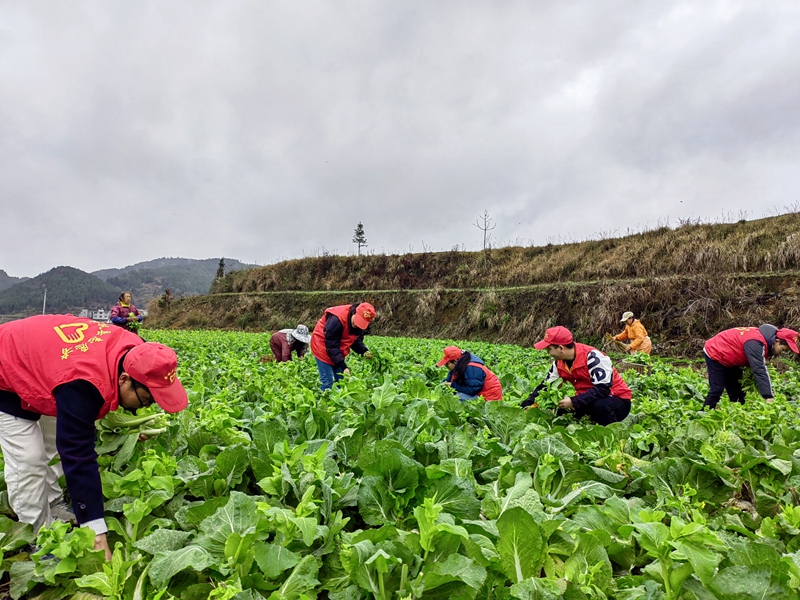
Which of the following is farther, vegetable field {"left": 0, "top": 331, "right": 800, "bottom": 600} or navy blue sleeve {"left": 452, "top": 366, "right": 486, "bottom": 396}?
navy blue sleeve {"left": 452, "top": 366, "right": 486, "bottom": 396}

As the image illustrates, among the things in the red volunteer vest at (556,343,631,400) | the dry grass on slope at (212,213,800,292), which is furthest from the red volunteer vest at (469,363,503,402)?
the dry grass on slope at (212,213,800,292)

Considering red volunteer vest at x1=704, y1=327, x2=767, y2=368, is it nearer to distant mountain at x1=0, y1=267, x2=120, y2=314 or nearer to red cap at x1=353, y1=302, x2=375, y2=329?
red cap at x1=353, y1=302, x2=375, y2=329

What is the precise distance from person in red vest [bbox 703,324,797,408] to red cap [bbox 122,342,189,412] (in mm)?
5923

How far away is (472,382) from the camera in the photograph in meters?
5.42

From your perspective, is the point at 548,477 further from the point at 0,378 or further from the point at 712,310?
the point at 712,310

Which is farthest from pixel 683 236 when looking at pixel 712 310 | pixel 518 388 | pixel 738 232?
pixel 518 388

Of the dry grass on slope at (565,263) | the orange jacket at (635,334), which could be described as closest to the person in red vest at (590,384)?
the orange jacket at (635,334)

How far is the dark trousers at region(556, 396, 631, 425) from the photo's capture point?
4.52 metres

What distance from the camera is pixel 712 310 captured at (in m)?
14.5

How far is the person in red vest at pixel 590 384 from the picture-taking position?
177 inches

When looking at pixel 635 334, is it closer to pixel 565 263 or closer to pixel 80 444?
pixel 80 444

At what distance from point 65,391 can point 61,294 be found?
414ft

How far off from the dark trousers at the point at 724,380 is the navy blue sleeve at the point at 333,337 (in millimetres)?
4880

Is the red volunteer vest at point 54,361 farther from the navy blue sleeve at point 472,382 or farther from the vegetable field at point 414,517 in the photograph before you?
the navy blue sleeve at point 472,382
